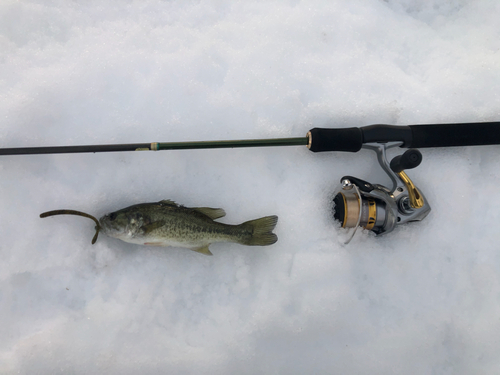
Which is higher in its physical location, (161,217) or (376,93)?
(376,93)

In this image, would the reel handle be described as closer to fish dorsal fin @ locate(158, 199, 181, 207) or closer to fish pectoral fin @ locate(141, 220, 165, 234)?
fish dorsal fin @ locate(158, 199, 181, 207)

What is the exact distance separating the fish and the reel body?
481mm

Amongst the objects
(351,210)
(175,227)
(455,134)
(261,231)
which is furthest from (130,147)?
(455,134)

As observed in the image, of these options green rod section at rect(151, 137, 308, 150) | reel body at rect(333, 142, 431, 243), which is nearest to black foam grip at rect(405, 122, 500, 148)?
reel body at rect(333, 142, 431, 243)

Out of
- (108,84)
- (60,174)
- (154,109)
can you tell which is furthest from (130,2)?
(60,174)

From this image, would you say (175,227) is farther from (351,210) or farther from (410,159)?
(410,159)

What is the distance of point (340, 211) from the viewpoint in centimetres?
209

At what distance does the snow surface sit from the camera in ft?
6.97

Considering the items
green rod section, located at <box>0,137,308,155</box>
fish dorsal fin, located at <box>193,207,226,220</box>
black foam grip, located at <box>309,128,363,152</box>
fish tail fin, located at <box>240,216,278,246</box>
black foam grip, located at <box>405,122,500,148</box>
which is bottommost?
fish tail fin, located at <box>240,216,278,246</box>

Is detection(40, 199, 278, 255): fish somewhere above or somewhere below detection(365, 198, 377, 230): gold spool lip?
below

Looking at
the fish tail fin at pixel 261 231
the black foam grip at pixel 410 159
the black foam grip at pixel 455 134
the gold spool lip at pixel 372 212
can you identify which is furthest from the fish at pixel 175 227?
the black foam grip at pixel 455 134

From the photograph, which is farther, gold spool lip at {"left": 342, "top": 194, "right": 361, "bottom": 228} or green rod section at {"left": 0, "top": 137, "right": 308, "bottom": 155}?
gold spool lip at {"left": 342, "top": 194, "right": 361, "bottom": 228}

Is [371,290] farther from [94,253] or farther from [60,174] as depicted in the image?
[60,174]

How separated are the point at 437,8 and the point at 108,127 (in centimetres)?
260
